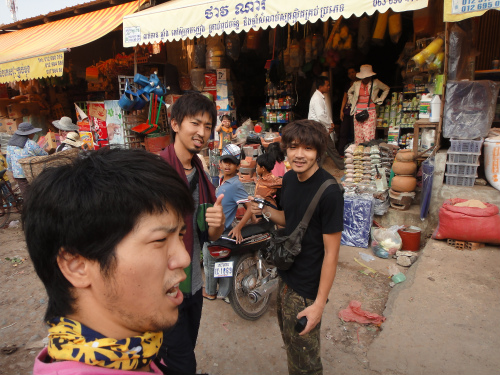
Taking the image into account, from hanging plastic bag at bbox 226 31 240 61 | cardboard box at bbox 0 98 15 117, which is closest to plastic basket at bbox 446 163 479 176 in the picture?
hanging plastic bag at bbox 226 31 240 61

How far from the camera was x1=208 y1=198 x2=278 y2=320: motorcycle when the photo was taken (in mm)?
3201

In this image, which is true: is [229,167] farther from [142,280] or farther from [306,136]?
[142,280]

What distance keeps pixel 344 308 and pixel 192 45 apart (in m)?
7.05

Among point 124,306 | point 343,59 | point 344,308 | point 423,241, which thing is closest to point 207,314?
point 344,308


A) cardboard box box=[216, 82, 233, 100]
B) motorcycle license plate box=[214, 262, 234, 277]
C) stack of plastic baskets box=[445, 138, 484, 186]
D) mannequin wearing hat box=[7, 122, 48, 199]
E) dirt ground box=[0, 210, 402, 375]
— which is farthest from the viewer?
cardboard box box=[216, 82, 233, 100]

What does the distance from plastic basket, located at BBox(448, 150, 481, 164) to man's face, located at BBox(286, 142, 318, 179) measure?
384 cm

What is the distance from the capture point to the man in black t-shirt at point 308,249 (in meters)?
1.83

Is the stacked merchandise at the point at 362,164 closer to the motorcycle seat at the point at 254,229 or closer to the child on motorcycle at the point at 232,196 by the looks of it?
the motorcycle seat at the point at 254,229

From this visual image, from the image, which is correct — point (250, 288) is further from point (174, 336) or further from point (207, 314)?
point (174, 336)

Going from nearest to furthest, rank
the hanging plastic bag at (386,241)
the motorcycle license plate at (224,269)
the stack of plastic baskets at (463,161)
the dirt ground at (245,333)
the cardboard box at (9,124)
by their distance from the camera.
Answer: the dirt ground at (245,333), the motorcycle license plate at (224,269), the hanging plastic bag at (386,241), the stack of plastic baskets at (463,161), the cardboard box at (9,124)

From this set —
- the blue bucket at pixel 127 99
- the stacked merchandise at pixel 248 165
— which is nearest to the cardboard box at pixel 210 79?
the blue bucket at pixel 127 99

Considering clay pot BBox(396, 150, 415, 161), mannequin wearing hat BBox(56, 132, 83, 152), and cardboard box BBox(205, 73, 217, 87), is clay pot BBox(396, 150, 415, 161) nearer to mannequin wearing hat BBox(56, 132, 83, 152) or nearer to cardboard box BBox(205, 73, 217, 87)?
cardboard box BBox(205, 73, 217, 87)

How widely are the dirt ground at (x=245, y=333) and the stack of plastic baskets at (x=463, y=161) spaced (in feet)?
5.79

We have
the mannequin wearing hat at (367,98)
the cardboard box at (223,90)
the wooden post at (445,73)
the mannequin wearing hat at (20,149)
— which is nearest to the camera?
the wooden post at (445,73)
